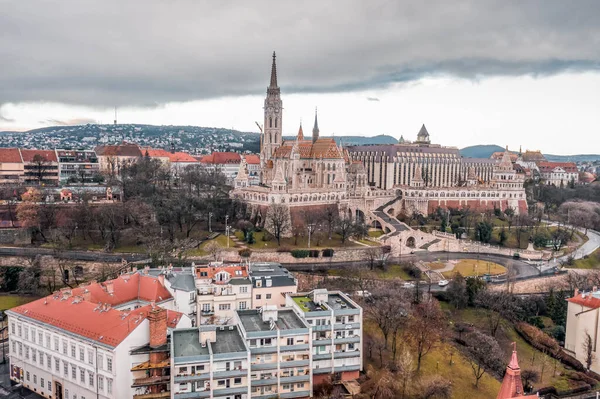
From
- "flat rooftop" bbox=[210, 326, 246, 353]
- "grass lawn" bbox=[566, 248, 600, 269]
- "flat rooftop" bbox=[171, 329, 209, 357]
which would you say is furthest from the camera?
"grass lawn" bbox=[566, 248, 600, 269]

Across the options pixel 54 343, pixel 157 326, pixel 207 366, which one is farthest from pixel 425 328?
pixel 54 343

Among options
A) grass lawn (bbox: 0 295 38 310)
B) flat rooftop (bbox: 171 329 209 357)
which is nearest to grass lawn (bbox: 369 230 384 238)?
grass lawn (bbox: 0 295 38 310)

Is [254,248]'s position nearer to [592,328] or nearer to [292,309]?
[292,309]

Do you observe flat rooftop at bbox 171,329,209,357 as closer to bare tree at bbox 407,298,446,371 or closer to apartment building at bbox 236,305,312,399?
apartment building at bbox 236,305,312,399

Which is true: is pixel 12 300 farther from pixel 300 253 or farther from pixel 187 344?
pixel 300 253

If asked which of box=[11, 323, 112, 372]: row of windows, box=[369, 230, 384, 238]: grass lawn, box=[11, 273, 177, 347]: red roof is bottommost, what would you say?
box=[11, 323, 112, 372]: row of windows

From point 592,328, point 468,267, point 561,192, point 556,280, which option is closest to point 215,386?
point 592,328

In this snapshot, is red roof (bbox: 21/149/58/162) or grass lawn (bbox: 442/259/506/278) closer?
grass lawn (bbox: 442/259/506/278)
